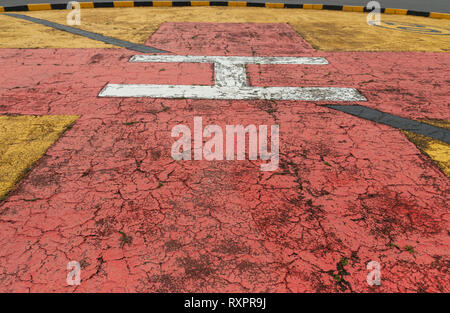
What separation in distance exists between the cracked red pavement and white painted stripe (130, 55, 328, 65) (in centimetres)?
191

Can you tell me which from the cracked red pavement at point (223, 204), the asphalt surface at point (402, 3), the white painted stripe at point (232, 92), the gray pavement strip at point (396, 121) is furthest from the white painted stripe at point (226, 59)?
the asphalt surface at point (402, 3)

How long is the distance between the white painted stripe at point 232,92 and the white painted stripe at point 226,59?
58.5 inches

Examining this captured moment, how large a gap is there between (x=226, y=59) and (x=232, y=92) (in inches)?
74.6

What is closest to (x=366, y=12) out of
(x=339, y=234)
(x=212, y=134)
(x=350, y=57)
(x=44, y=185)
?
(x=350, y=57)

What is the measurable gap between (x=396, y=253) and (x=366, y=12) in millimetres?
12948

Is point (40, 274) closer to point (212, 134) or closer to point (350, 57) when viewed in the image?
point (212, 134)

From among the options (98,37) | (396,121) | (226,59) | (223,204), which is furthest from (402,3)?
(223,204)

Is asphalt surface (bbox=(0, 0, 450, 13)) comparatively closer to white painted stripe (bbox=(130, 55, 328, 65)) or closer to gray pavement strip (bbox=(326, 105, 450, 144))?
white painted stripe (bbox=(130, 55, 328, 65))

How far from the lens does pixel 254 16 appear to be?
37.8ft

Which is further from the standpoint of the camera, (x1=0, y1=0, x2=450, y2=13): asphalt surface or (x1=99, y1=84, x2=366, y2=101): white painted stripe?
(x1=0, y1=0, x2=450, y2=13): asphalt surface

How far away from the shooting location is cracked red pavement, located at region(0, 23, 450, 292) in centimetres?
251

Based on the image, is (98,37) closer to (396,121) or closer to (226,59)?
(226,59)

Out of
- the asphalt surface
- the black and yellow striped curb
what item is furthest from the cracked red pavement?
the asphalt surface

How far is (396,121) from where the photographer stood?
468 cm
